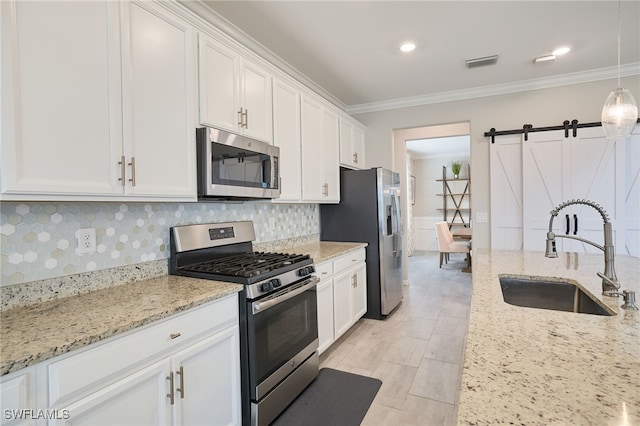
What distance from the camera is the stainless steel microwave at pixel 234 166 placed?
1878 mm

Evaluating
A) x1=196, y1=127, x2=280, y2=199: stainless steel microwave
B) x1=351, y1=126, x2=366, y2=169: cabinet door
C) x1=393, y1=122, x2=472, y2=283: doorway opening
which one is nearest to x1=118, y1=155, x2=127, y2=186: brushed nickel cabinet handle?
x1=196, y1=127, x2=280, y2=199: stainless steel microwave

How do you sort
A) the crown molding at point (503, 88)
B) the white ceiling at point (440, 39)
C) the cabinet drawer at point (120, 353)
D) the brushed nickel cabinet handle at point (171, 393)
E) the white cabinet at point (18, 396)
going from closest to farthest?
the white cabinet at point (18, 396), the cabinet drawer at point (120, 353), the brushed nickel cabinet handle at point (171, 393), the white ceiling at point (440, 39), the crown molding at point (503, 88)

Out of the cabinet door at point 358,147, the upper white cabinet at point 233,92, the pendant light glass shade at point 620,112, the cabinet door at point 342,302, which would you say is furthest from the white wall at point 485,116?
the upper white cabinet at point 233,92

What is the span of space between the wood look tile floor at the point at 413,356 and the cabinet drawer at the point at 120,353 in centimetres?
123

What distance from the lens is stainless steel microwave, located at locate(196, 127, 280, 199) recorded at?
188cm

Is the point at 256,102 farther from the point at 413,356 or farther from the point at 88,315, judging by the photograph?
the point at 413,356

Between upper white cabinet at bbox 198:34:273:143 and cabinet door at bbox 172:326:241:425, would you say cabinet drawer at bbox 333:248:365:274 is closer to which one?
upper white cabinet at bbox 198:34:273:143

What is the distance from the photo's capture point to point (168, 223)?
2.03 meters

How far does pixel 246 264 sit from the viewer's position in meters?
2.06

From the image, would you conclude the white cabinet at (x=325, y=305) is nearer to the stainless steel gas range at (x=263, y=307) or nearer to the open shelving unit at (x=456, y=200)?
the stainless steel gas range at (x=263, y=307)

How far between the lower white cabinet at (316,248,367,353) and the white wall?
5.58 ft

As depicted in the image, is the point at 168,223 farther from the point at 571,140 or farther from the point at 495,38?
the point at 571,140

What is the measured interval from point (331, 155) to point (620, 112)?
7.52 ft

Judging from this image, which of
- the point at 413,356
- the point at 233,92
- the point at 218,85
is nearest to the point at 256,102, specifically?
the point at 233,92
